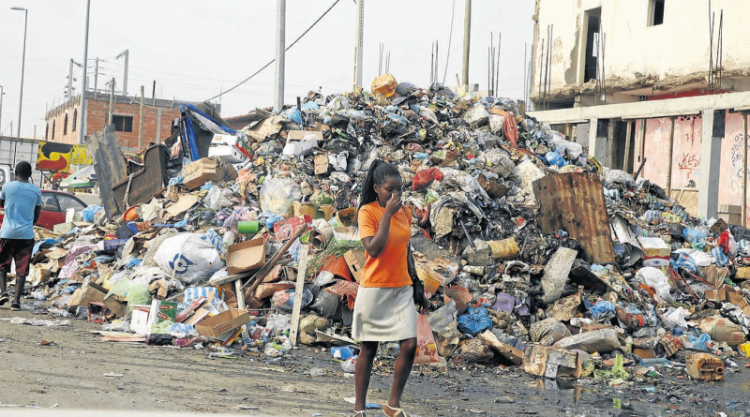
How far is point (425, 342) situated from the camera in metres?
4.89

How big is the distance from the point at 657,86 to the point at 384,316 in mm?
16138

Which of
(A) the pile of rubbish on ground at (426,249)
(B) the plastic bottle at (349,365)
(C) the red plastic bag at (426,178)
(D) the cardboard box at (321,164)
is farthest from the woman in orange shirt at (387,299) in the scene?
(D) the cardboard box at (321,164)

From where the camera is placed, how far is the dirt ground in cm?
422

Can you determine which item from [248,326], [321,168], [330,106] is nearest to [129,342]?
[248,326]

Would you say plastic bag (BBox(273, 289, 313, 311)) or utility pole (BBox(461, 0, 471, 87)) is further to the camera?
utility pole (BBox(461, 0, 471, 87))

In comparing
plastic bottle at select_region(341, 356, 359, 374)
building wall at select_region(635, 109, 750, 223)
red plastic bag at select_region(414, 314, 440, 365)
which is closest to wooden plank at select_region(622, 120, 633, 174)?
building wall at select_region(635, 109, 750, 223)

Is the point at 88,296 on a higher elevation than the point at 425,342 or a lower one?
lower

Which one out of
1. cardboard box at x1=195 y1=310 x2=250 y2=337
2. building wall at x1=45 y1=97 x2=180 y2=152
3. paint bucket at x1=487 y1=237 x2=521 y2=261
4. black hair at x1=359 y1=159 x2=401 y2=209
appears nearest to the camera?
black hair at x1=359 y1=159 x2=401 y2=209

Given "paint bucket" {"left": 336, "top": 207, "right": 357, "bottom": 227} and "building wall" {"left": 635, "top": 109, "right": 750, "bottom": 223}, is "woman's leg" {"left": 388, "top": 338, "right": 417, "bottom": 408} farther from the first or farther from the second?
"building wall" {"left": 635, "top": 109, "right": 750, "bottom": 223}

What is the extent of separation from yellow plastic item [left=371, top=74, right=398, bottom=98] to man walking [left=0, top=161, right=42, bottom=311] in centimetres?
546

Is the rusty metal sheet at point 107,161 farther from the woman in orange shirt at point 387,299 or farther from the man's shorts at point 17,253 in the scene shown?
the woman in orange shirt at point 387,299

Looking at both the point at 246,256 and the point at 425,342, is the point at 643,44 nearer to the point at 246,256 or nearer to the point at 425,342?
the point at 246,256

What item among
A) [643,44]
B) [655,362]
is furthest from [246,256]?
[643,44]

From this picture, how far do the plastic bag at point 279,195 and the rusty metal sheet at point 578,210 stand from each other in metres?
3.03
